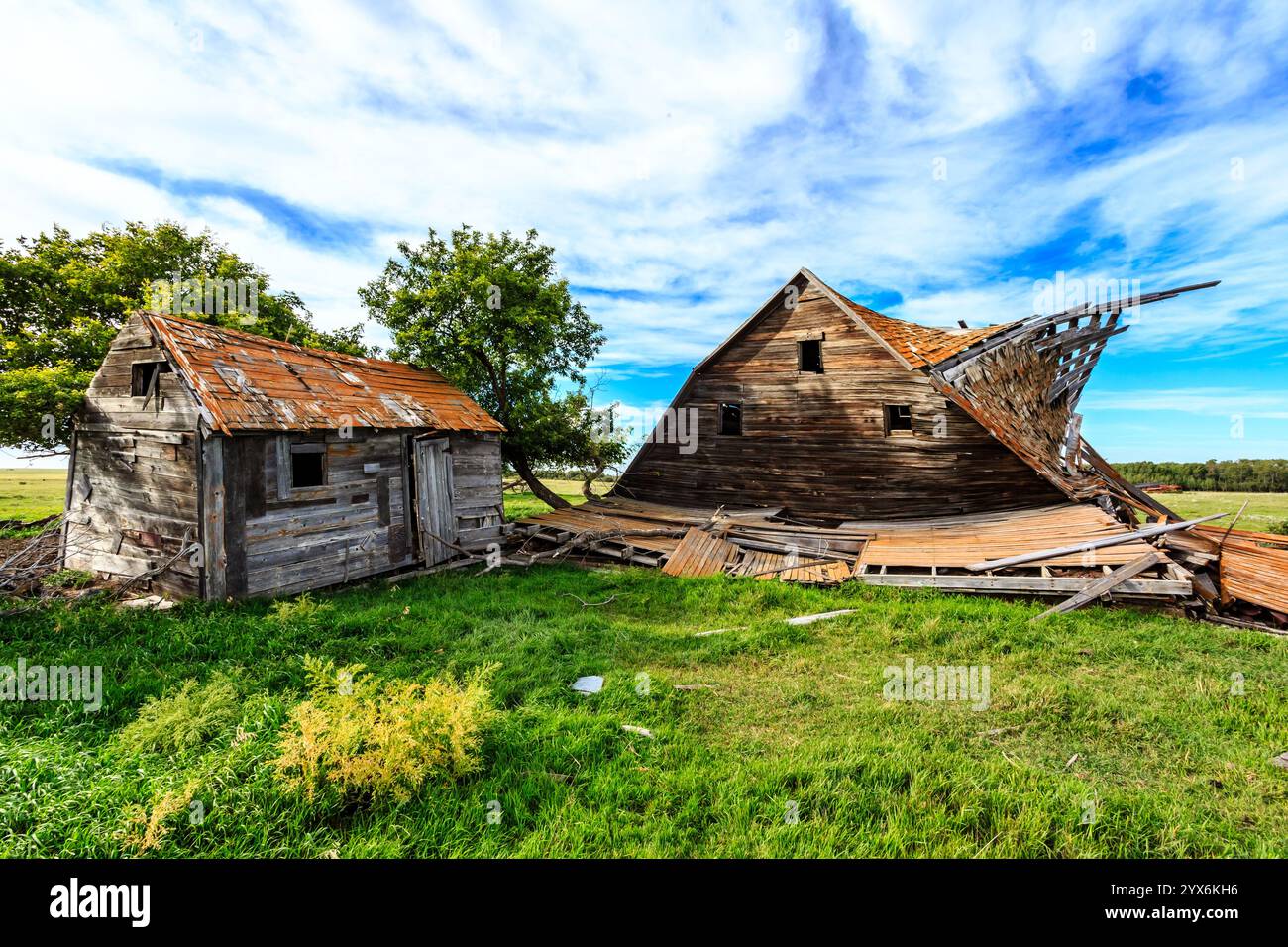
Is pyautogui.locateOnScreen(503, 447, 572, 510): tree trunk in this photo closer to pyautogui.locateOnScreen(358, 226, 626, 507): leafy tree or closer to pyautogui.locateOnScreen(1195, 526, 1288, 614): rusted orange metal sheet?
pyautogui.locateOnScreen(358, 226, 626, 507): leafy tree

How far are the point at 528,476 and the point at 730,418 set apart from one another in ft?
28.8

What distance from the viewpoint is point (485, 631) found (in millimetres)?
8180

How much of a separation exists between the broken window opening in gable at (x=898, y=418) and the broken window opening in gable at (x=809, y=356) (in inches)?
98.1

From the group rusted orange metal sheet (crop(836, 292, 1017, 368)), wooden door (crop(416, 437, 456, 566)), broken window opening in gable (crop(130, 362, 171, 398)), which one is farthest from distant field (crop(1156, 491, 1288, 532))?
broken window opening in gable (crop(130, 362, 171, 398))

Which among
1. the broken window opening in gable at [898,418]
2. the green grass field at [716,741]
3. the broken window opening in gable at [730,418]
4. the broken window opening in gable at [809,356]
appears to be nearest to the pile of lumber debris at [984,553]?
the green grass field at [716,741]

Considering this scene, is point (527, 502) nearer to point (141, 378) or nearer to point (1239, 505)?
point (141, 378)

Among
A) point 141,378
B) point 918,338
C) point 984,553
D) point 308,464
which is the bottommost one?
point 984,553

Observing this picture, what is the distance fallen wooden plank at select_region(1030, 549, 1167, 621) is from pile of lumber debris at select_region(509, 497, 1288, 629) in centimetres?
2

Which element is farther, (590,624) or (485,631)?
(590,624)

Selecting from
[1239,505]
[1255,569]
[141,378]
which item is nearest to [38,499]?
[141,378]

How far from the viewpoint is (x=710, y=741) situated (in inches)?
208
